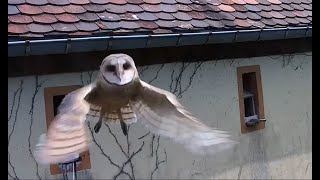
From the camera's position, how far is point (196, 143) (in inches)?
51.2

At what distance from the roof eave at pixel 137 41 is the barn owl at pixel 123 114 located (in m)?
1.74

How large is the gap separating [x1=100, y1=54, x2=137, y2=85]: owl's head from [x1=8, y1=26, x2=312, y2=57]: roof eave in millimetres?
1933

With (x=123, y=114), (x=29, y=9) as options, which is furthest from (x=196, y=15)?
(x=123, y=114)

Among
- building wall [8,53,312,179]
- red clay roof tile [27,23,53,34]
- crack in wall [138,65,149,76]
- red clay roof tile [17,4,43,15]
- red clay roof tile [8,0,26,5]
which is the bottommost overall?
building wall [8,53,312,179]

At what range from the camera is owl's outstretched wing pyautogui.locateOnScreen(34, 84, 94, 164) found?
1127 mm

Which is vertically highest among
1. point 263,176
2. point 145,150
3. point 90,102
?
point 90,102

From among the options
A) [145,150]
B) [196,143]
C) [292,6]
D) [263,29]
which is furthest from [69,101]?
[292,6]

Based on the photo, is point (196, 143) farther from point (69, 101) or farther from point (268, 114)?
point (268, 114)

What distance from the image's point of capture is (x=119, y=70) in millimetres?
1232

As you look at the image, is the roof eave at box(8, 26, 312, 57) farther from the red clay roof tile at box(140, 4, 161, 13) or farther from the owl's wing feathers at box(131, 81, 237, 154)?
the owl's wing feathers at box(131, 81, 237, 154)

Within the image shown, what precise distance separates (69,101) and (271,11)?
3494mm

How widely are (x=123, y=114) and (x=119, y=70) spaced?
Answer: 13.0 inches

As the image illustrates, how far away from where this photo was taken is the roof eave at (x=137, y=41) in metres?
3.18

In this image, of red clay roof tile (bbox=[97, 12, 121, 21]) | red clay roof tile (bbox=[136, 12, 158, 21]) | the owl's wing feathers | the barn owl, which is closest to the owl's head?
the barn owl
